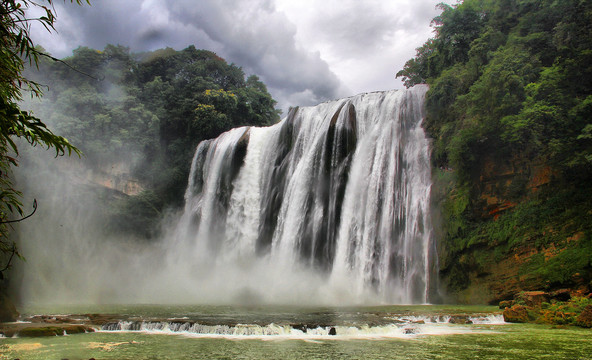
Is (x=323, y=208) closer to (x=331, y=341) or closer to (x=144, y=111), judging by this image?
(x=331, y=341)

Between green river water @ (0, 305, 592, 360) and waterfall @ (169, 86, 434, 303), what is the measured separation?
7211mm

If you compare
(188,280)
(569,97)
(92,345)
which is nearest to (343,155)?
(569,97)

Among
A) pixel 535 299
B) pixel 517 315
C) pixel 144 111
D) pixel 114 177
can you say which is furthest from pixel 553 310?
pixel 144 111

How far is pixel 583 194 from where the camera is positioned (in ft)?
45.7

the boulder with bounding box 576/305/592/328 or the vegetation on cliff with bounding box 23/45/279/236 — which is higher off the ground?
the vegetation on cliff with bounding box 23/45/279/236

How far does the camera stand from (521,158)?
15750 mm

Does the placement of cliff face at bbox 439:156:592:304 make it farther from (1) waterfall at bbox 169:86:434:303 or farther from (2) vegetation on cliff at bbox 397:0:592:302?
(1) waterfall at bbox 169:86:434:303

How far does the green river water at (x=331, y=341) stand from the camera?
6188 mm

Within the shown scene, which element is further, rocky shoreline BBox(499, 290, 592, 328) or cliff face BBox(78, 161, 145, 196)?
cliff face BBox(78, 161, 145, 196)

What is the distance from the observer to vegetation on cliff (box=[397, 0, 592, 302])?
45.2 ft

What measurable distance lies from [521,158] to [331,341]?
12117mm

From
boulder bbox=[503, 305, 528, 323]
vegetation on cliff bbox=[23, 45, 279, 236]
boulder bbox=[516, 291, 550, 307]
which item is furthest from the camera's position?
vegetation on cliff bbox=[23, 45, 279, 236]

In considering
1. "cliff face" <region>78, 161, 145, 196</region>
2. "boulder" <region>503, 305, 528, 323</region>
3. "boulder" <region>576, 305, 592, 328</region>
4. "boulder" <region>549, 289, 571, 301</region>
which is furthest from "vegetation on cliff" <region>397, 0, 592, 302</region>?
"cliff face" <region>78, 161, 145, 196</region>

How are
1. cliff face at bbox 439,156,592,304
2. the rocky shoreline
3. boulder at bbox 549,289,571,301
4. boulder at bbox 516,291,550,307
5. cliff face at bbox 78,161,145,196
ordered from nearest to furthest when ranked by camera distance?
the rocky shoreline < boulder at bbox 516,291,550,307 < boulder at bbox 549,289,571,301 < cliff face at bbox 439,156,592,304 < cliff face at bbox 78,161,145,196
